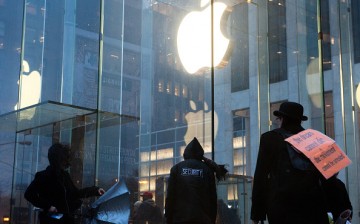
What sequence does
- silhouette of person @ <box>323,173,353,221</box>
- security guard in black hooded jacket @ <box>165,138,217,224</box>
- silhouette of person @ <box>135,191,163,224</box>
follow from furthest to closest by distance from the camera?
silhouette of person @ <box>135,191,163,224</box> → security guard in black hooded jacket @ <box>165,138,217,224</box> → silhouette of person @ <box>323,173,353,221</box>

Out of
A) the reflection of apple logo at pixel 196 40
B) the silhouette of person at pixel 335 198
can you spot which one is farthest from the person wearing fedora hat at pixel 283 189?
the reflection of apple logo at pixel 196 40

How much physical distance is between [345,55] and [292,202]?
337 inches

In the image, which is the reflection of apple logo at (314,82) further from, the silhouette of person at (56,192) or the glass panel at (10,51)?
the silhouette of person at (56,192)

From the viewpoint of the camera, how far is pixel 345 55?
11797mm

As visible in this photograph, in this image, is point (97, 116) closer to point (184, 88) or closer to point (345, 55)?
point (184, 88)

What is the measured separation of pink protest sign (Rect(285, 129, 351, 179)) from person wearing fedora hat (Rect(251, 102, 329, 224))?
0.19 feet

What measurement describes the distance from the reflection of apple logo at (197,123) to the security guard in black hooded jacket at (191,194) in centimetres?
221

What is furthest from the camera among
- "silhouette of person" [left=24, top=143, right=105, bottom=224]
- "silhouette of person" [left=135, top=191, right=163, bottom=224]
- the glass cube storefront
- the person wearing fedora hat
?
"silhouette of person" [left=135, top=191, right=163, bottom=224]

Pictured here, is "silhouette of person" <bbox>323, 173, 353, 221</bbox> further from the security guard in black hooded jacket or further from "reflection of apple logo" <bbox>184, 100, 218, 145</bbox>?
"reflection of apple logo" <bbox>184, 100, 218, 145</bbox>

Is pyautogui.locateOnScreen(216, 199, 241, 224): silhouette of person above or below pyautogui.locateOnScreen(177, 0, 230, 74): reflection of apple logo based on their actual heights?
below

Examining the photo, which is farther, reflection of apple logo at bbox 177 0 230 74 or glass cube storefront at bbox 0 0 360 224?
reflection of apple logo at bbox 177 0 230 74

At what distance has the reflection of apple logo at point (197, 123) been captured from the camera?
8.11 metres

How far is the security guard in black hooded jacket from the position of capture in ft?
18.5

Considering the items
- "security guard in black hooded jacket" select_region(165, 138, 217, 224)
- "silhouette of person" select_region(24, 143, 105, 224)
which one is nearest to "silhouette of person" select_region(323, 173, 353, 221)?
"security guard in black hooded jacket" select_region(165, 138, 217, 224)
